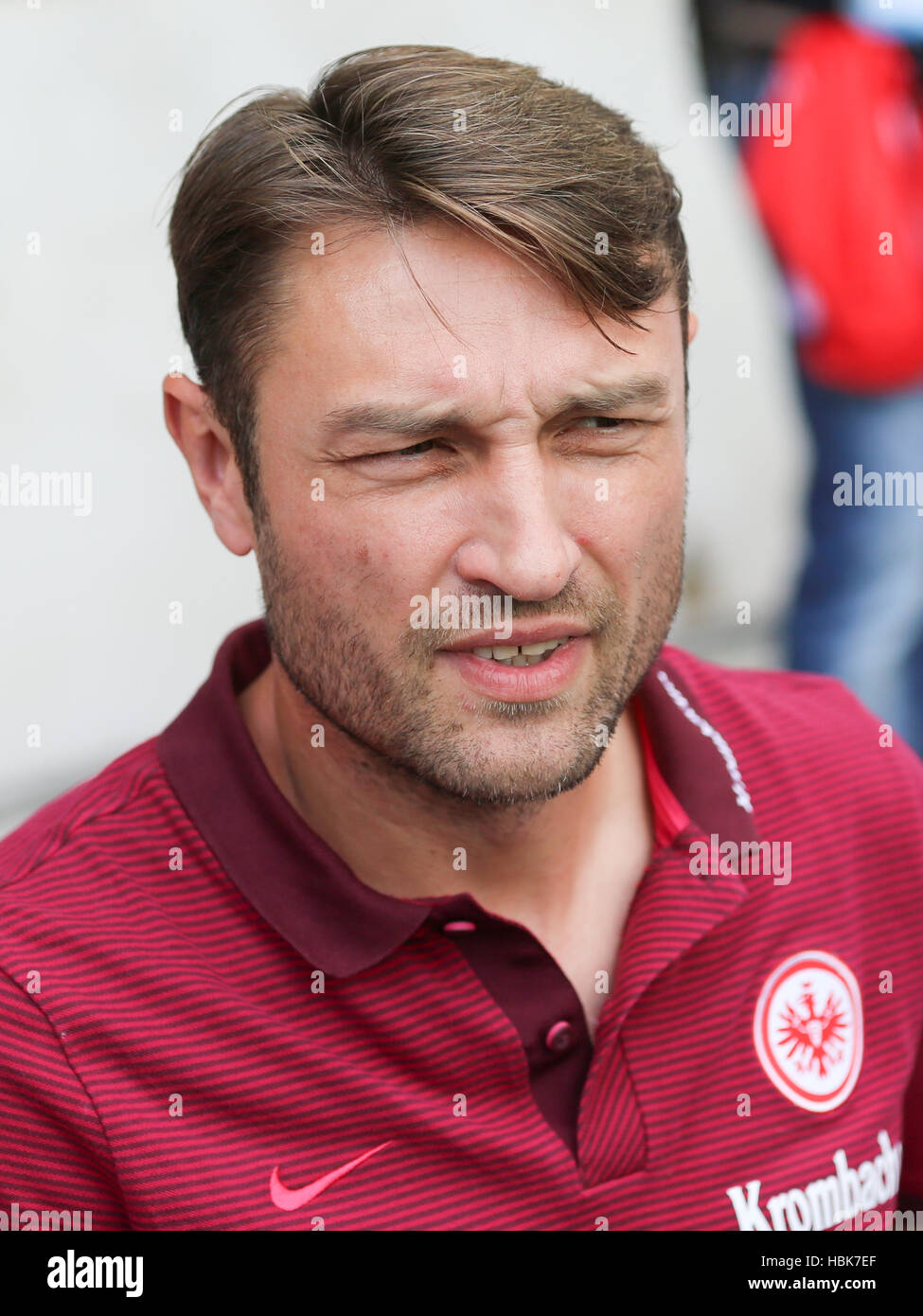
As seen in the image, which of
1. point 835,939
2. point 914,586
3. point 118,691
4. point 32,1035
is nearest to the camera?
point 32,1035

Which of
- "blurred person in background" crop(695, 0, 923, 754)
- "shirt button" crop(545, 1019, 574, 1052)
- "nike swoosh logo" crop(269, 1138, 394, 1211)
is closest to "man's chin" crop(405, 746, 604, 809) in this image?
"shirt button" crop(545, 1019, 574, 1052)

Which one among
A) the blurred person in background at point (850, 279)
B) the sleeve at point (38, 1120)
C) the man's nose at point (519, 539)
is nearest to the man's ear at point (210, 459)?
the man's nose at point (519, 539)

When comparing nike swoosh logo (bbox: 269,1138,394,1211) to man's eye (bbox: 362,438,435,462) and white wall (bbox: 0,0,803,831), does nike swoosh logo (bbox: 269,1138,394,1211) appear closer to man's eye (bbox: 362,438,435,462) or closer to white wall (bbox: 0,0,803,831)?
man's eye (bbox: 362,438,435,462)

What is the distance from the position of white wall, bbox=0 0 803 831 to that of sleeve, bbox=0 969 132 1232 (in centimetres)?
118

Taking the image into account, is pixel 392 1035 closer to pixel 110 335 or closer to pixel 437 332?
pixel 437 332

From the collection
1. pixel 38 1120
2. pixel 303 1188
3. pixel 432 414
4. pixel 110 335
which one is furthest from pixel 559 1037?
pixel 110 335

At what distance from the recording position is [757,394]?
10.6 ft

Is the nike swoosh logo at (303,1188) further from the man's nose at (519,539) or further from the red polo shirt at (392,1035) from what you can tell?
the man's nose at (519,539)

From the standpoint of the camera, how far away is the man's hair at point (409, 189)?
125 cm

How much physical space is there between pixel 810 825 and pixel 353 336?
74 centimetres

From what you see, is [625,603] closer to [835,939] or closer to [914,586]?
[835,939]

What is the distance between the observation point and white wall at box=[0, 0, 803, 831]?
2277 millimetres

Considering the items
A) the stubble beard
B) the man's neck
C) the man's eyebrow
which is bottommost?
the man's neck
